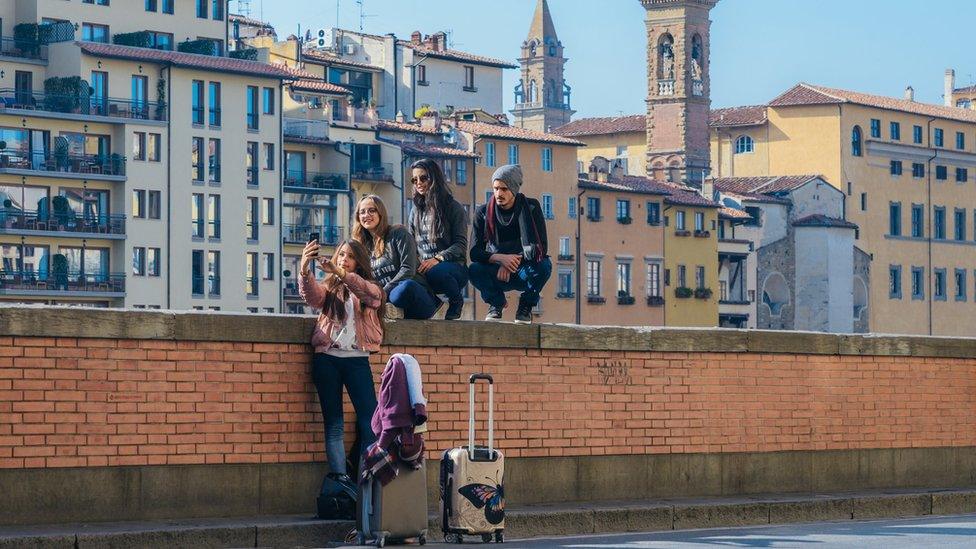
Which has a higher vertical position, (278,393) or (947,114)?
(947,114)

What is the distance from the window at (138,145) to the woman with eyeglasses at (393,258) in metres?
79.6

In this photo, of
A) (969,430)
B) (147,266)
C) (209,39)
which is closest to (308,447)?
(969,430)

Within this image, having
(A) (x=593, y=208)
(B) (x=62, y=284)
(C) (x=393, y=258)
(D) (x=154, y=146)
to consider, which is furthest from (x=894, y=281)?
(C) (x=393, y=258)

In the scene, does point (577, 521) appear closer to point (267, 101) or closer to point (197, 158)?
point (197, 158)

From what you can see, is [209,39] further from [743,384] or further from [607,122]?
[743,384]

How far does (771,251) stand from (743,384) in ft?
373

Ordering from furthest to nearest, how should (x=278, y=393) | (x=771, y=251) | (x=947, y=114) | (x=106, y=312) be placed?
(x=947, y=114) → (x=771, y=251) → (x=278, y=393) → (x=106, y=312)

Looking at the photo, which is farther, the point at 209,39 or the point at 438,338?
the point at 209,39

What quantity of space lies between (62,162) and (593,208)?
3531cm

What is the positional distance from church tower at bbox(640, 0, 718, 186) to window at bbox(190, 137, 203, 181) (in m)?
54.2

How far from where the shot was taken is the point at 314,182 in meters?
103

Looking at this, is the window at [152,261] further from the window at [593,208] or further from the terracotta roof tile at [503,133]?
the window at [593,208]

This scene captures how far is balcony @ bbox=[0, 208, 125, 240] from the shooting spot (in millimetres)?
90625

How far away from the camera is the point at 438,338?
55.7 ft
